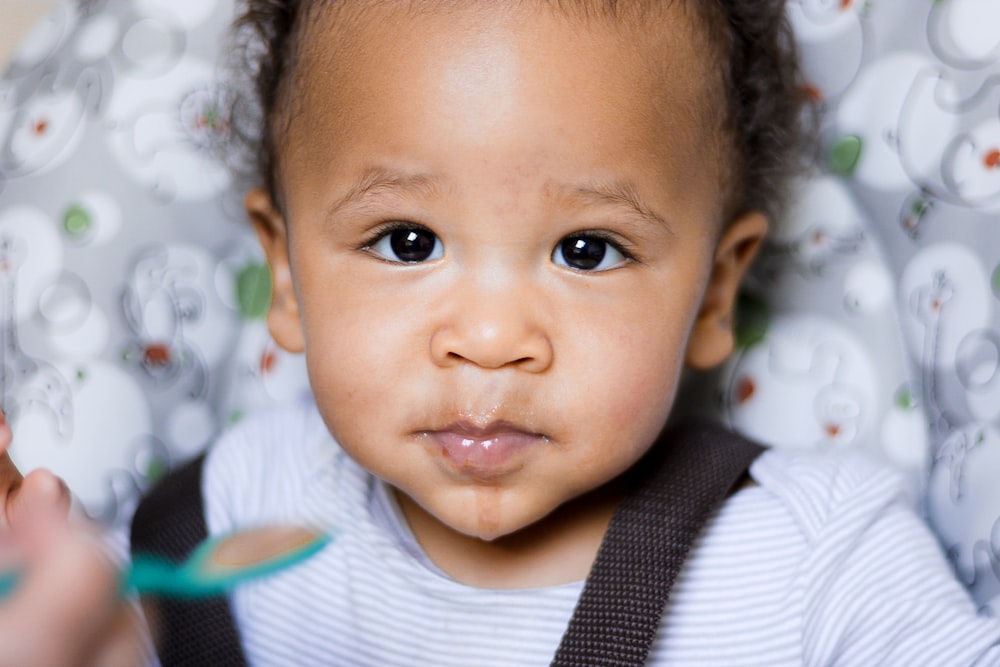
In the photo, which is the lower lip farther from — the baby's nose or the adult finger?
the adult finger

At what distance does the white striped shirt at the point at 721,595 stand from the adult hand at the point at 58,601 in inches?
14.9

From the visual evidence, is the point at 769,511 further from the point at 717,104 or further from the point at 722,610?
the point at 717,104

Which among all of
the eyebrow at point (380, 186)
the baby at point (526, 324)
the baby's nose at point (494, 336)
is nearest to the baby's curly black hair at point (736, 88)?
the baby at point (526, 324)

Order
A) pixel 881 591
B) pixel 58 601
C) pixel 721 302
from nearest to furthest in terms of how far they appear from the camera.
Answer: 1. pixel 58 601
2. pixel 881 591
3. pixel 721 302

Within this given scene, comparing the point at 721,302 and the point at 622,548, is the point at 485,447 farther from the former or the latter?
the point at 721,302

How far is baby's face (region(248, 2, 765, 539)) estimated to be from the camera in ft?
2.35

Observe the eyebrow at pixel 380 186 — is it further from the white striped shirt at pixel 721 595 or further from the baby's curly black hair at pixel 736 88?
the white striped shirt at pixel 721 595

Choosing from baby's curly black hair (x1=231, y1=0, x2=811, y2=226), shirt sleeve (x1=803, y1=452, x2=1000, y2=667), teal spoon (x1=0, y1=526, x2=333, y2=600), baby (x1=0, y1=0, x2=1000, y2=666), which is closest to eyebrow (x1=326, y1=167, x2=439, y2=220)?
baby (x1=0, y1=0, x2=1000, y2=666)

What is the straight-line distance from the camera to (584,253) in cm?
77

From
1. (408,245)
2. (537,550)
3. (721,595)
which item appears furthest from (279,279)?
(721,595)

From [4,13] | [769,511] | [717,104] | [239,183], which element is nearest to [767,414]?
[769,511]

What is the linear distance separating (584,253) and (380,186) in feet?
0.49

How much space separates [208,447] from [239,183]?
264 millimetres

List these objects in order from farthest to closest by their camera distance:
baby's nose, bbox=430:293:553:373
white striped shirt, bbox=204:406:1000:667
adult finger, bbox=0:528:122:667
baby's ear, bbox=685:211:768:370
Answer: baby's ear, bbox=685:211:768:370, white striped shirt, bbox=204:406:1000:667, baby's nose, bbox=430:293:553:373, adult finger, bbox=0:528:122:667
